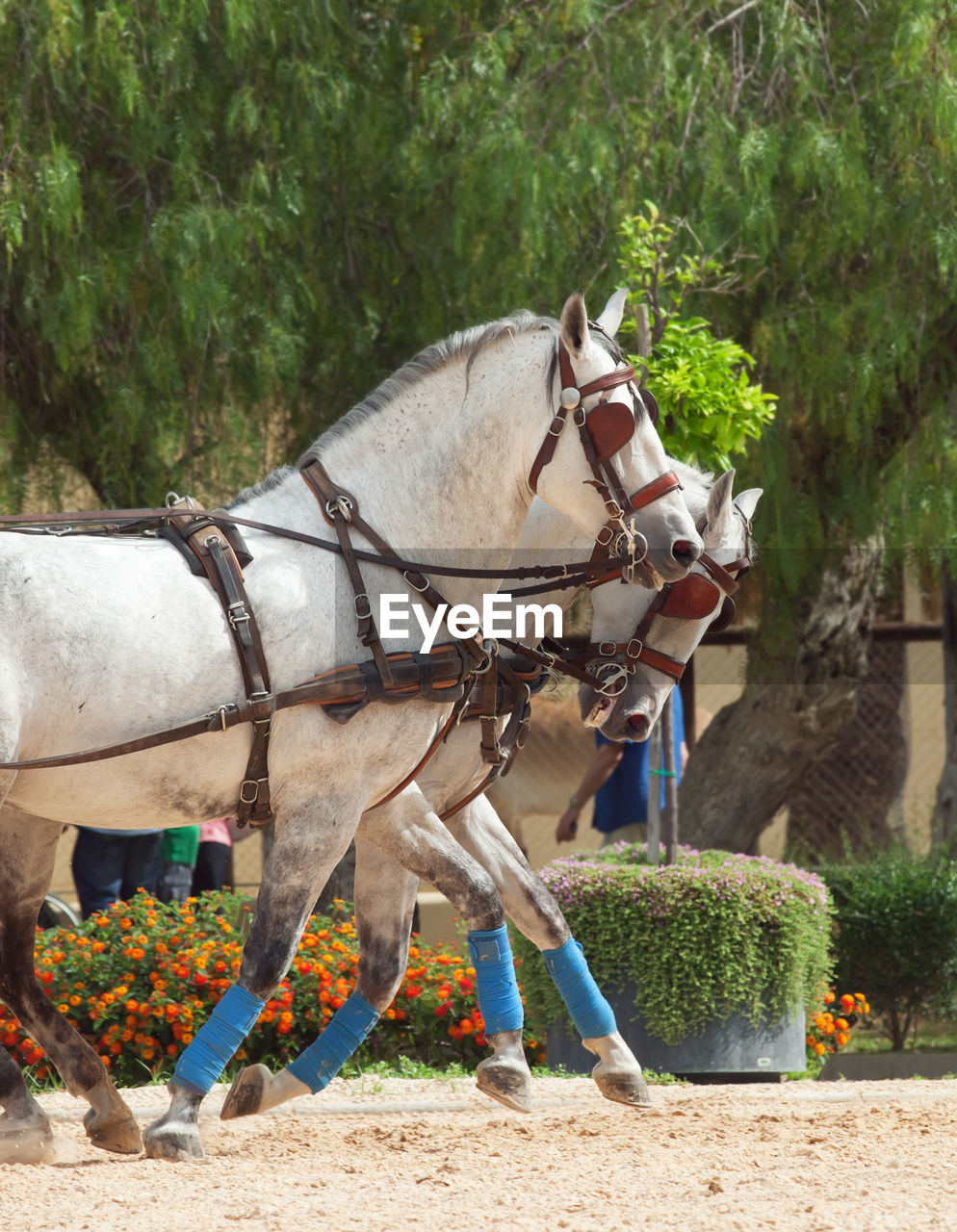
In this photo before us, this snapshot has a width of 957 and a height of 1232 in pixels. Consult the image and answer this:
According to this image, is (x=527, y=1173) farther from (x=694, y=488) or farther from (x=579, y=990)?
(x=694, y=488)

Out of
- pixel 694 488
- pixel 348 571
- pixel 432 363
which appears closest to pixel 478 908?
pixel 348 571

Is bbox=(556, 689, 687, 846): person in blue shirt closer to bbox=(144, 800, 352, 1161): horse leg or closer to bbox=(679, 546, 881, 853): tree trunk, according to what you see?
bbox=(679, 546, 881, 853): tree trunk

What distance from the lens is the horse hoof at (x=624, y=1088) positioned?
497cm

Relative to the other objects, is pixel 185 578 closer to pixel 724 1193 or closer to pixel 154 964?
pixel 724 1193

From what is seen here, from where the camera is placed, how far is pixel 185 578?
3988 mm

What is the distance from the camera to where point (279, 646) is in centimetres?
402

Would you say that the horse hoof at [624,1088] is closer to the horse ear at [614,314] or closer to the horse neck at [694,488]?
the horse neck at [694,488]

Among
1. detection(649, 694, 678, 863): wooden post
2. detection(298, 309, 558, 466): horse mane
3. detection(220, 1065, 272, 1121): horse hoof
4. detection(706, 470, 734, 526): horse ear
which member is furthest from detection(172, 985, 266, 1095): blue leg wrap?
detection(649, 694, 678, 863): wooden post

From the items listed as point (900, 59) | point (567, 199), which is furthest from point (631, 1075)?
point (900, 59)

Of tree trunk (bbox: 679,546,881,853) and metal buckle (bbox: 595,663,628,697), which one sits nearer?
metal buckle (bbox: 595,663,628,697)

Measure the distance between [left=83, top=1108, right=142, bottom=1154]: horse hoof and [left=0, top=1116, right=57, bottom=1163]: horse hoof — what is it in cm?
17

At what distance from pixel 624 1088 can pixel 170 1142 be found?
167cm

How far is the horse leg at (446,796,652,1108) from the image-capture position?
4.96m

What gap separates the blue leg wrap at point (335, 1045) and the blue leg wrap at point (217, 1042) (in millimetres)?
515
